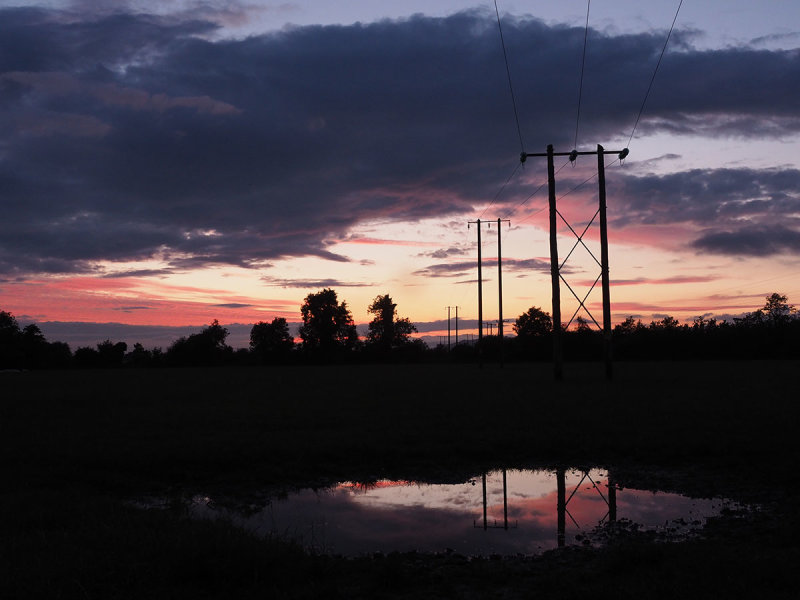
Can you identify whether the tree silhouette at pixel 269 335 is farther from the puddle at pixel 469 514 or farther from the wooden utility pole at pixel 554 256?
the puddle at pixel 469 514

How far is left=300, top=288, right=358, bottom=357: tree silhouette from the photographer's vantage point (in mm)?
150625

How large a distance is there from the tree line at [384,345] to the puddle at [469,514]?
80.6 metres

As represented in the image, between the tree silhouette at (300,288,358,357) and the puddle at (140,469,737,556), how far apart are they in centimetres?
13800

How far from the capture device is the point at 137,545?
6793mm

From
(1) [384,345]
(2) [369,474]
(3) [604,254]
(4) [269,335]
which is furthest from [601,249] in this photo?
(4) [269,335]

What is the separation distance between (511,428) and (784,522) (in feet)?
31.0

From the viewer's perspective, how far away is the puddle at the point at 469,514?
8.07 meters

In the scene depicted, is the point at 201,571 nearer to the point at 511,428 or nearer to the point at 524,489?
the point at 524,489

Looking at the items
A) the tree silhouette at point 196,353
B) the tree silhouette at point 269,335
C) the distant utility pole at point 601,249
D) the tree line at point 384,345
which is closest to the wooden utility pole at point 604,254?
the distant utility pole at point 601,249

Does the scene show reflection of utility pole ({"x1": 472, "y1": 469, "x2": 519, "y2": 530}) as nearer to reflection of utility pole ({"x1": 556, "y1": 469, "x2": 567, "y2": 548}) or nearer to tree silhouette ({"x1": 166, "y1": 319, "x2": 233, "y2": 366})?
reflection of utility pole ({"x1": 556, "y1": 469, "x2": 567, "y2": 548})

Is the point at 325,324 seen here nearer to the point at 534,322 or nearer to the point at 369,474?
the point at 534,322

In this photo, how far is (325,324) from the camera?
151625 mm

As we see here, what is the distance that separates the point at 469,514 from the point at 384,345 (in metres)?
137

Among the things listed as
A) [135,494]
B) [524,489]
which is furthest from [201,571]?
[524,489]
